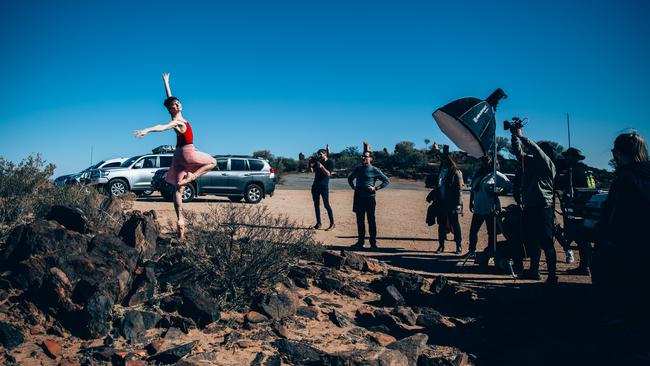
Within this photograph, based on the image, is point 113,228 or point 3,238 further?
point 113,228

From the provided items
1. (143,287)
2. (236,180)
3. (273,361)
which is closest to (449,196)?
(273,361)

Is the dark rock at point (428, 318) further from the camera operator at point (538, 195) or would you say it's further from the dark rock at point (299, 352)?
the camera operator at point (538, 195)

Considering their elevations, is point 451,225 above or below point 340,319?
above

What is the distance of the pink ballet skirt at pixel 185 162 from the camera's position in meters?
5.44

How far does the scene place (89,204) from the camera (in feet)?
22.0

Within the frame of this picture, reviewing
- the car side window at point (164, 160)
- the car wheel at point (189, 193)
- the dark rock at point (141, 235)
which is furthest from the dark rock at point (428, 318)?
the car side window at point (164, 160)

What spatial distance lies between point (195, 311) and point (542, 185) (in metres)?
4.29

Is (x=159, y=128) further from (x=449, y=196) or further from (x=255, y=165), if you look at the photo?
(x=255, y=165)

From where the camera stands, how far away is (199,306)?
13.1ft

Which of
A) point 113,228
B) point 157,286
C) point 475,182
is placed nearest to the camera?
point 157,286

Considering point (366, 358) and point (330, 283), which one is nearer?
point (366, 358)

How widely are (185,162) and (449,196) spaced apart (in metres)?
4.54

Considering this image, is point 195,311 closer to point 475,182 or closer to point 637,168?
point 637,168

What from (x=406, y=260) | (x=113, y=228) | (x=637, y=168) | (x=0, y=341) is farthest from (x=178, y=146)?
(x=637, y=168)
